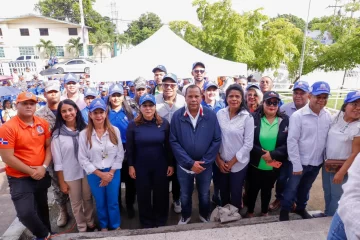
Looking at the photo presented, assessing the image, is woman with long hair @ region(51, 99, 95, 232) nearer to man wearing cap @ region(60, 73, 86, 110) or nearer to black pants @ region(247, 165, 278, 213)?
man wearing cap @ region(60, 73, 86, 110)

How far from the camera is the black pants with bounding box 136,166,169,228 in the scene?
303 centimetres

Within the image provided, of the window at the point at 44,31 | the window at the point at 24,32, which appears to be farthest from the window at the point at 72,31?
the window at the point at 24,32

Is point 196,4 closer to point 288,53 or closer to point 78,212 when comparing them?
point 288,53

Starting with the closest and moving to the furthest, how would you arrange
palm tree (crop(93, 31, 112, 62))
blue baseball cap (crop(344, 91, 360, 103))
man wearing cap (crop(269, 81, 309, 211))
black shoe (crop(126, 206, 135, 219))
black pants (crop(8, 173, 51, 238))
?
1. blue baseball cap (crop(344, 91, 360, 103))
2. black pants (crop(8, 173, 51, 238))
3. man wearing cap (crop(269, 81, 309, 211))
4. black shoe (crop(126, 206, 135, 219))
5. palm tree (crop(93, 31, 112, 62))

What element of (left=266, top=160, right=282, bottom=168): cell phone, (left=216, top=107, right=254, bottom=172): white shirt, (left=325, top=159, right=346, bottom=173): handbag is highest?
(left=216, top=107, right=254, bottom=172): white shirt

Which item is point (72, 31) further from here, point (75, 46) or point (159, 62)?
point (159, 62)

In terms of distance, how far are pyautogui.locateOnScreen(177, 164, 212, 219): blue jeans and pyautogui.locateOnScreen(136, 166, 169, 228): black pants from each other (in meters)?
0.23

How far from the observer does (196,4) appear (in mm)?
10586

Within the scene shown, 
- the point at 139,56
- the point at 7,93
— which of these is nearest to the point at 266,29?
the point at 139,56

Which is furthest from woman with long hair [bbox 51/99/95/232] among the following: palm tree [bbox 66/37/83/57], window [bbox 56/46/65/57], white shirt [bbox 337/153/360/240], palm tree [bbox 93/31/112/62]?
window [bbox 56/46/65/57]

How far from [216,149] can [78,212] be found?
197cm

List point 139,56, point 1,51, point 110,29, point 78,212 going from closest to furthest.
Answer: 1. point 78,212
2. point 139,56
3. point 1,51
4. point 110,29

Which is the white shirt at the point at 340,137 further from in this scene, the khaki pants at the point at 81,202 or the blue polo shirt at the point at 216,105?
the khaki pants at the point at 81,202

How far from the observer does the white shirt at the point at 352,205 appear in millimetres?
1156
